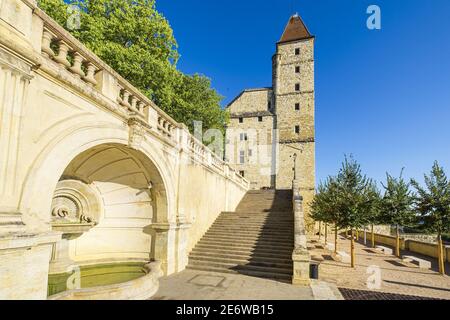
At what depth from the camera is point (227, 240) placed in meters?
12.0

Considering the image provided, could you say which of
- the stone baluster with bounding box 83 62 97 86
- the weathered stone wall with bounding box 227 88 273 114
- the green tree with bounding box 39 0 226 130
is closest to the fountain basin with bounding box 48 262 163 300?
the stone baluster with bounding box 83 62 97 86

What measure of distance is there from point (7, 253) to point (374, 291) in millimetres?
10763

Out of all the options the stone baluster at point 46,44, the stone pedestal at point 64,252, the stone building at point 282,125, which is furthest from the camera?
the stone building at point 282,125

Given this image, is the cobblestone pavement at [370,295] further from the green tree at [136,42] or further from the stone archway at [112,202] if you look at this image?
the green tree at [136,42]

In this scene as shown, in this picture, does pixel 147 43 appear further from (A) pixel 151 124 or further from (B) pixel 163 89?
(A) pixel 151 124

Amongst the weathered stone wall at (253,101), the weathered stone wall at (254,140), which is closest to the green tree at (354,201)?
the weathered stone wall at (254,140)

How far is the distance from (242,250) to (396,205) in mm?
13645

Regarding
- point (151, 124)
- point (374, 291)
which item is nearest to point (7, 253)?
point (151, 124)

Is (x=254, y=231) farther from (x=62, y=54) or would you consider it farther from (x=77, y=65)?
(x=62, y=54)

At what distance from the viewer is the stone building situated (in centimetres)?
3234

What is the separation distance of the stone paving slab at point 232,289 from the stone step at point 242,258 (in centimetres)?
115

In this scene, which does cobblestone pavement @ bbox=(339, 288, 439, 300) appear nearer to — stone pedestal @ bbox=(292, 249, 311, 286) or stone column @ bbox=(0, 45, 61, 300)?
stone pedestal @ bbox=(292, 249, 311, 286)

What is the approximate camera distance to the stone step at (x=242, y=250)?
10.5 meters

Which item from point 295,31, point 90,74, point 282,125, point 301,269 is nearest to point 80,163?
point 90,74
